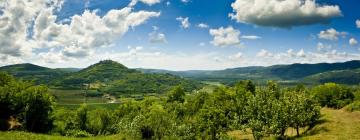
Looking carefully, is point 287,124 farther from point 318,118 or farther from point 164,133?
point 164,133

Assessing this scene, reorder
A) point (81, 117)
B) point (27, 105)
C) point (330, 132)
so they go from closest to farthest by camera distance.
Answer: point (330, 132) → point (27, 105) → point (81, 117)

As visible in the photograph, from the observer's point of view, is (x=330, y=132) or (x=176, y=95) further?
(x=176, y=95)

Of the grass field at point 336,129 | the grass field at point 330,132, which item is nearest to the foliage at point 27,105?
the grass field at point 330,132

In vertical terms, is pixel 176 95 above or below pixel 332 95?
below

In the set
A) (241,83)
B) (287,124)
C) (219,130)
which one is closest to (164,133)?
(219,130)

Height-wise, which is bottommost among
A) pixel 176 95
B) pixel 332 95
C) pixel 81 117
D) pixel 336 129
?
pixel 81 117

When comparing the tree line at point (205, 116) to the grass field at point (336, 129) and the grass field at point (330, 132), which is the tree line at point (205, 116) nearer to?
the grass field at point (336, 129)

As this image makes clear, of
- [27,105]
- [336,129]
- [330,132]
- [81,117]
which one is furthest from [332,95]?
[27,105]

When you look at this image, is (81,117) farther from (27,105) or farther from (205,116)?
(205,116)

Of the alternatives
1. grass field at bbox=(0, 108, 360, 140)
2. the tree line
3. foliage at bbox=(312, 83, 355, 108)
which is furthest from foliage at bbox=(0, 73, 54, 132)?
foliage at bbox=(312, 83, 355, 108)

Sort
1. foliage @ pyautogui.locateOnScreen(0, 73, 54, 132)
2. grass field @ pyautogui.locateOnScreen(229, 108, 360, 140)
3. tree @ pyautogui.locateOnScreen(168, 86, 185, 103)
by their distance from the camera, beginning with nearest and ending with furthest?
1. grass field @ pyautogui.locateOnScreen(229, 108, 360, 140)
2. foliage @ pyautogui.locateOnScreen(0, 73, 54, 132)
3. tree @ pyautogui.locateOnScreen(168, 86, 185, 103)

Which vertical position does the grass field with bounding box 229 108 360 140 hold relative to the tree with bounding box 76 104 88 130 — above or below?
above

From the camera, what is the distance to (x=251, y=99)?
86.5 m

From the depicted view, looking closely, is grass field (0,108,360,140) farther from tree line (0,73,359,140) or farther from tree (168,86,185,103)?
tree (168,86,185,103)
